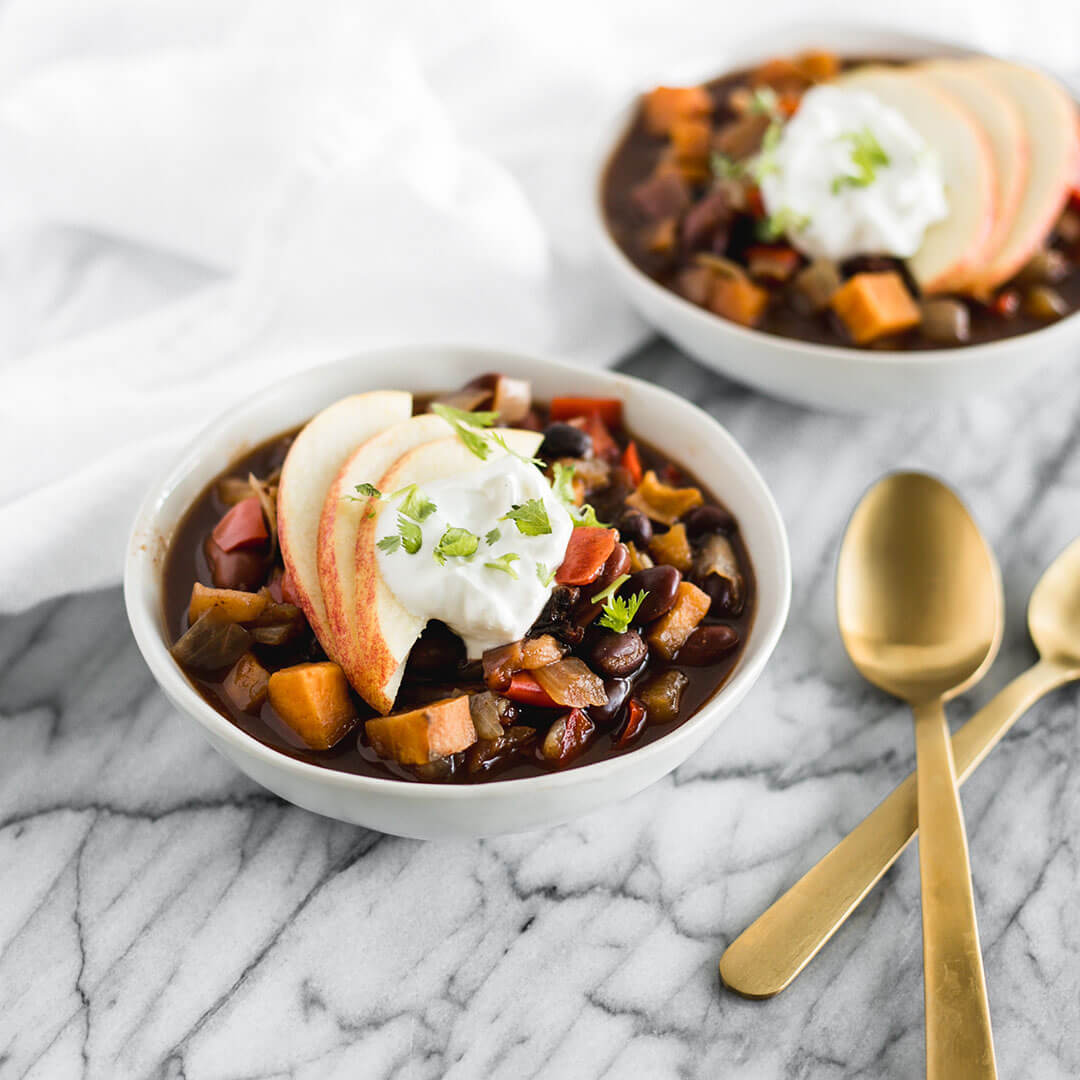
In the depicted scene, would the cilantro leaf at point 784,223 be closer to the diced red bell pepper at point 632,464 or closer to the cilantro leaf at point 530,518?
the diced red bell pepper at point 632,464

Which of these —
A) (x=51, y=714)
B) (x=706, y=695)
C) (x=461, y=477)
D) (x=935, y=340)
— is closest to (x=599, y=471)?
(x=461, y=477)

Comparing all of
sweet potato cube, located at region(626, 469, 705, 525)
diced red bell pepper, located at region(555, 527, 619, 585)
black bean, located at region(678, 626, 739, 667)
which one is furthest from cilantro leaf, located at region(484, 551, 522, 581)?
sweet potato cube, located at region(626, 469, 705, 525)

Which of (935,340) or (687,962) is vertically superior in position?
(935,340)

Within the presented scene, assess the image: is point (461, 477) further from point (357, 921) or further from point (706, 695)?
point (357, 921)

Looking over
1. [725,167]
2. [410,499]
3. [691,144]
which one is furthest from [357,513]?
[691,144]

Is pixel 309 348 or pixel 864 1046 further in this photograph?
pixel 309 348

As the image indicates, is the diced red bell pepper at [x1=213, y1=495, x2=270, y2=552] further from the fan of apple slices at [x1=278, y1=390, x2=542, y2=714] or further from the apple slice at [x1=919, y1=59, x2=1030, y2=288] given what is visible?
the apple slice at [x1=919, y1=59, x2=1030, y2=288]

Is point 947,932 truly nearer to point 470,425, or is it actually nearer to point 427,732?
point 427,732
